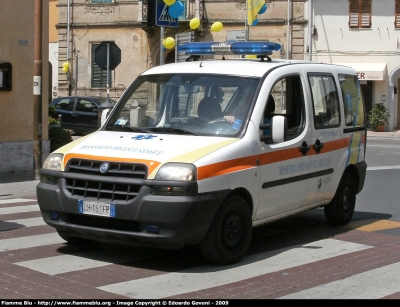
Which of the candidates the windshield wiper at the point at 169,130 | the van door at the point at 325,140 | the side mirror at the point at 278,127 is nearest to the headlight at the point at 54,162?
the windshield wiper at the point at 169,130

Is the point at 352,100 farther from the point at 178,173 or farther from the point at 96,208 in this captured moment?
the point at 96,208

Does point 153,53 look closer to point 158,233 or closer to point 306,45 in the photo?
point 306,45

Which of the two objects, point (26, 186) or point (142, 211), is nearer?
point (142, 211)

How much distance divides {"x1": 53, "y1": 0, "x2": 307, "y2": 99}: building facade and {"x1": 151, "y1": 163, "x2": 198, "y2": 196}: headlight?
106ft

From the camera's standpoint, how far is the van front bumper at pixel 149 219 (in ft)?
22.8

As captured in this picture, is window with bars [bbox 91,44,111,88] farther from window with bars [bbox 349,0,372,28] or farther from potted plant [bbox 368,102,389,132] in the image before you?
potted plant [bbox 368,102,389,132]

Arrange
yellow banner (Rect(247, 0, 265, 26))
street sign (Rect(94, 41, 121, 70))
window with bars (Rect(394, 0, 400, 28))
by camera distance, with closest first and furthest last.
Answer: street sign (Rect(94, 41, 121, 70))
yellow banner (Rect(247, 0, 265, 26))
window with bars (Rect(394, 0, 400, 28))

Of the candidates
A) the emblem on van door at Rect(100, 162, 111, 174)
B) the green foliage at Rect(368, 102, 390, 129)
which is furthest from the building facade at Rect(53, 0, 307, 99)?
the emblem on van door at Rect(100, 162, 111, 174)

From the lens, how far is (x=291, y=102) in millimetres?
8844

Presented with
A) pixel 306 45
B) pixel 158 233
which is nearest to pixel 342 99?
pixel 158 233

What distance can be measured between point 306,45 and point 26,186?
2677 centimetres

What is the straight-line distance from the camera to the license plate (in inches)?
281

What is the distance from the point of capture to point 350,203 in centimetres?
1016

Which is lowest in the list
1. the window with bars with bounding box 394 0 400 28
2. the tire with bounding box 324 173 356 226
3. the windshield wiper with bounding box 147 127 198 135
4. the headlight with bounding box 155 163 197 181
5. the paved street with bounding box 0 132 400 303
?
the paved street with bounding box 0 132 400 303
